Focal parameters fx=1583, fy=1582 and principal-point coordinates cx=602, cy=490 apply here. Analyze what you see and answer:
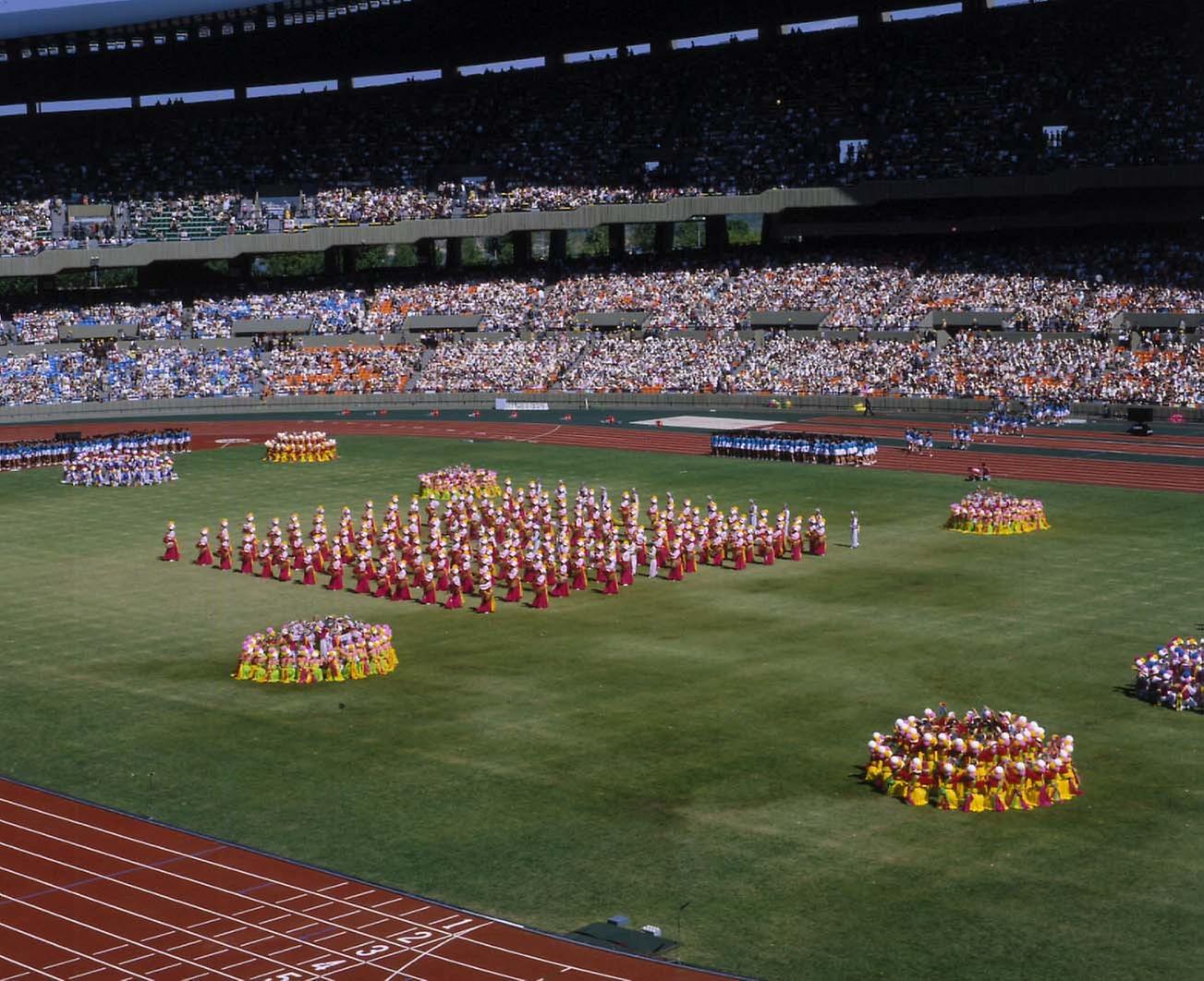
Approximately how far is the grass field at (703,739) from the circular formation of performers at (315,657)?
1.93ft

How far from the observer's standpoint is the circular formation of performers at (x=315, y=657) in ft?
88.5

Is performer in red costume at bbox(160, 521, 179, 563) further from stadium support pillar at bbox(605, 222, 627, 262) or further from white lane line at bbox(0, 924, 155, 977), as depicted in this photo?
stadium support pillar at bbox(605, 222, 627, 262)

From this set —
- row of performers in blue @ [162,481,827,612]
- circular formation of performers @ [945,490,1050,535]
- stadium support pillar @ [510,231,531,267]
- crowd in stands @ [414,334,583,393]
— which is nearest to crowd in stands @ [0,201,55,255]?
crowd in stands @ [414,334,583,393]

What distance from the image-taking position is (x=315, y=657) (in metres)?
27.0

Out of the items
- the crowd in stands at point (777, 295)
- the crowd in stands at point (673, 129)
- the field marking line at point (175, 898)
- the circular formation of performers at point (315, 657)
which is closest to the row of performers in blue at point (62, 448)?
the crowd in stands at point (777, 295)

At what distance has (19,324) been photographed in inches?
3012

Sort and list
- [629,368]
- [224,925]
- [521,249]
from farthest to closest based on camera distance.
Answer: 1. [521,249]
2. [629,368]
3. [224,925]

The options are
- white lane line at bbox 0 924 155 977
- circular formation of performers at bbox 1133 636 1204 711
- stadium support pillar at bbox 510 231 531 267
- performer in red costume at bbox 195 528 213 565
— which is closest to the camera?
white lane line at bbox 0 924 155 977

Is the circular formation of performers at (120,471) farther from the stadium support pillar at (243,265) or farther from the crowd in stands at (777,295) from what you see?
the stadium support pillar at (243,265)

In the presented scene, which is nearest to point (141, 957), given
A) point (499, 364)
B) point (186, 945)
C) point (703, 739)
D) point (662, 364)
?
point (186, 945)

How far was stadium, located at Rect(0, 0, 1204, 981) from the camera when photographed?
1788cm

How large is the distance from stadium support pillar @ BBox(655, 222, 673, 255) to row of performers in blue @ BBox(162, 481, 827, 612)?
4646cm

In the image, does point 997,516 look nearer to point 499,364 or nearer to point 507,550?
point 507,550

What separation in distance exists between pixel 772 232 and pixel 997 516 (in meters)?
45.7
